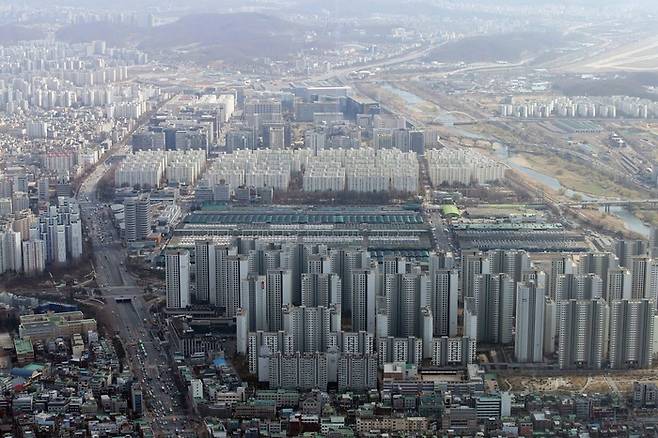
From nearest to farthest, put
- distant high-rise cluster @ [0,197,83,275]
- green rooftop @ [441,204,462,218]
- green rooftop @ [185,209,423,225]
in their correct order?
distant high-rise cluster @ [0,197,83,275] < green rooftop @ [185,209,423,225] < green rooftop @ [441,204,462,218]

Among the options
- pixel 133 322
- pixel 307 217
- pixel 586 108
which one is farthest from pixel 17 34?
pixel 133 322

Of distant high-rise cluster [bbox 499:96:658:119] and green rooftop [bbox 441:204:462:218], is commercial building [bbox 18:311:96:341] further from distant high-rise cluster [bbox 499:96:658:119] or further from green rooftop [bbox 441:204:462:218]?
distant high-rise cluster [bbox 499:96:658:119]

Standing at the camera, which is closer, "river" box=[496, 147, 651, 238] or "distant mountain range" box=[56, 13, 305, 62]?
"river" box=[496, 147, 651, 238]

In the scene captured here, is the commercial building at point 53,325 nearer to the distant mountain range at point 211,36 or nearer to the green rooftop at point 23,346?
the green rooftop at point 23,346

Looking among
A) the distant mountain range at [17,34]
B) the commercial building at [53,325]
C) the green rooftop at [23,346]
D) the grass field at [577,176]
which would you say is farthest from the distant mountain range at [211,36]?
the green rooftop at [23,346]

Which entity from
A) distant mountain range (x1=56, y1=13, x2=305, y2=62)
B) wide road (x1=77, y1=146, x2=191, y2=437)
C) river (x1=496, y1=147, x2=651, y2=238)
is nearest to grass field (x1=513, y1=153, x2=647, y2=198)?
river (x1=496, y1=147, x2=651, y2=238)

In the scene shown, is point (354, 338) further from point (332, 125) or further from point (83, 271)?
point (332, 125)

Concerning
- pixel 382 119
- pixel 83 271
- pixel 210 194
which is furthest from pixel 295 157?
pixel 83 271
